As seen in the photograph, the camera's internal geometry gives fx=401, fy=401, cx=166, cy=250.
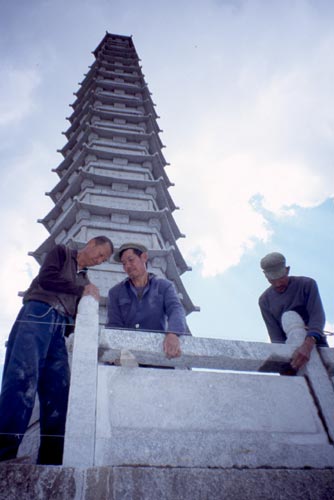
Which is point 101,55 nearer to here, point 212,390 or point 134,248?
point 134,248

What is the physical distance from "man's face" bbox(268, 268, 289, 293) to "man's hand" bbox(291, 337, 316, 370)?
1275mm

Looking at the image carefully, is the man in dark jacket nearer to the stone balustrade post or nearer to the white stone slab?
the stone balustrade post

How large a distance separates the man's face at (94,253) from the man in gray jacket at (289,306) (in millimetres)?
2190

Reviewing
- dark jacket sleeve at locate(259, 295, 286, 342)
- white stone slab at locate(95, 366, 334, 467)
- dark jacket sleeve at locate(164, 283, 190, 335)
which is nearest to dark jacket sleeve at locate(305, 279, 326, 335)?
dark jacket sleeve at locate(259, 295, 286, 342)

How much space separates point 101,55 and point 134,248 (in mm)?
25661

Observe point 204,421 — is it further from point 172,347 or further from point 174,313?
point 174,313

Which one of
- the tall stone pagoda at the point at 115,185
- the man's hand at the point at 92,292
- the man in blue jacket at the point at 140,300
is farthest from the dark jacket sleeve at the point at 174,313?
the tall stone pagoda at the point at 115,185

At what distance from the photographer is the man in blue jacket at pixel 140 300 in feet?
16.9

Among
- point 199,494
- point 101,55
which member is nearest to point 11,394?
point 199,494

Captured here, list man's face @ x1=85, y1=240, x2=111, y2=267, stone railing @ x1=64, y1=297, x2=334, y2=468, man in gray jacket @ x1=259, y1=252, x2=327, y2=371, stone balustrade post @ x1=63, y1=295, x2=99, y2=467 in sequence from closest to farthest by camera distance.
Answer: stone balustrade post @ x1=63, y1=295, x2=99, y2=467 → stone railing @ x1=64, y1=297, x2=334, y2=468 → man in gray jacket @ x1=259, y1=252, x2=327, y2=371 → man's face @ x1=85, y1=240, x2=111, y2=267

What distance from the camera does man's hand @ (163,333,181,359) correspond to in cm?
406

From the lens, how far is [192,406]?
12.4 ft

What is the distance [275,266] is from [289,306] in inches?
22.4

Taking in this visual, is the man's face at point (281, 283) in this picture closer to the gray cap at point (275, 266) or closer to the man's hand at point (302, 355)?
the gray cap at point (275, 266)
